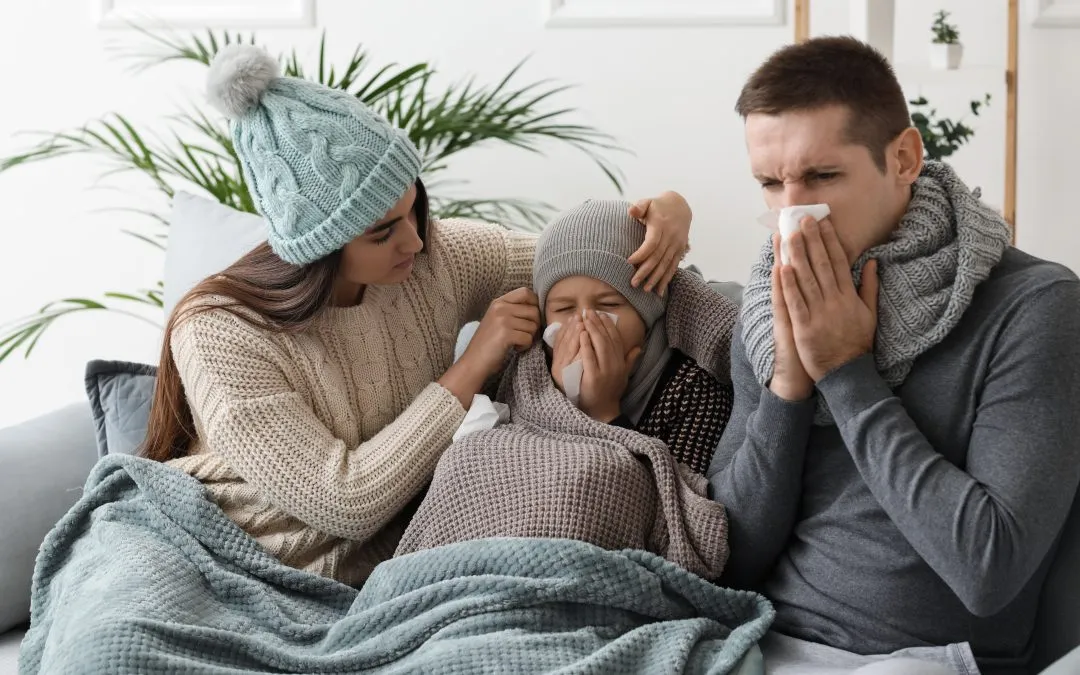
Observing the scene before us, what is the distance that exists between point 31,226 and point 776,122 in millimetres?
2267

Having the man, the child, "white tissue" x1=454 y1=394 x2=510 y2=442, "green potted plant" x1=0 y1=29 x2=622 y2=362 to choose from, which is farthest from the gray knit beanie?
"green potted plant" x1=0 y1=29 x2=622 y2=362

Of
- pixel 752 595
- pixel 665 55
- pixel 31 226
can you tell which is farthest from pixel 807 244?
pixel 31 226

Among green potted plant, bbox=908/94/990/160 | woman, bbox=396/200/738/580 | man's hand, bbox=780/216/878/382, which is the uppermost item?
green potted plant, bbox=908/94/990/160

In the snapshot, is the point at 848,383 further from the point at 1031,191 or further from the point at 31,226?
the point at 31,226

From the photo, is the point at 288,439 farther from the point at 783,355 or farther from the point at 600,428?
the point at 783,355

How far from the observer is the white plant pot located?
2736 mm

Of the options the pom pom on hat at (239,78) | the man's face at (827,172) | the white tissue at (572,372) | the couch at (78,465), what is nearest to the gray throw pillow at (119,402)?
the couch at (78,465)

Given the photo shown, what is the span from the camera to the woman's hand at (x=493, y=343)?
1.83 metres

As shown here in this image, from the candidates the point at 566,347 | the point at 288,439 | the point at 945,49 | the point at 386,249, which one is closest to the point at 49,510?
the point at 288,439

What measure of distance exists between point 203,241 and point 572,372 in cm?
79

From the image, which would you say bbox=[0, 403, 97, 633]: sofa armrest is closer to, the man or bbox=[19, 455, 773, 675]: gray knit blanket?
bbox=[19, 455, 773, 675]: gray knit blanket

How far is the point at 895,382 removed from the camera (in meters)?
1.43

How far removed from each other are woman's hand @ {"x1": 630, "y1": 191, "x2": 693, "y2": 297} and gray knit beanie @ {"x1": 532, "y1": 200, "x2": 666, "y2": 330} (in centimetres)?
2

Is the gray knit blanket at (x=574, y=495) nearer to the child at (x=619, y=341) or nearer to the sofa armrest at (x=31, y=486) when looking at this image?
the child at (x=619, y=341)
